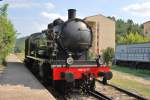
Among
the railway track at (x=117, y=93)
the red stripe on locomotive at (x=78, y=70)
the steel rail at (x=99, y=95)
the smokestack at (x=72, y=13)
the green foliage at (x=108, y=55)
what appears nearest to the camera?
the steel rail at (x=99, y=95)

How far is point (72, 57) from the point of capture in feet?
50.7

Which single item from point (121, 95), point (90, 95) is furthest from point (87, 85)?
point (121, 95)

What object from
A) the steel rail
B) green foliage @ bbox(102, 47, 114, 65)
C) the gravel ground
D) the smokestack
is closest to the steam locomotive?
the smokestack

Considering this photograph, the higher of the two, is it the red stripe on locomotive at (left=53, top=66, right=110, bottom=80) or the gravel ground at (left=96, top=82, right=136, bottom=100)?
the red stripe on locomotive at (left=53, top=66, right=110, bottom=80)

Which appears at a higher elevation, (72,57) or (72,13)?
(72,13)

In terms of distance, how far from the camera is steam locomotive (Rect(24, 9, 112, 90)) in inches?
551

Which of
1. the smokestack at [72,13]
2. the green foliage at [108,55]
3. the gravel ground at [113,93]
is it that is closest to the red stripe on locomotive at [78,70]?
the gravel ground at [113,93]

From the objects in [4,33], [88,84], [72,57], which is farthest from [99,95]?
[4,33]

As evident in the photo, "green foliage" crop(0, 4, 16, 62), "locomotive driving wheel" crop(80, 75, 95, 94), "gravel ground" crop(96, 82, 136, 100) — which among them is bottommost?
"gravel ground" crop(96, 82, 136, 100)

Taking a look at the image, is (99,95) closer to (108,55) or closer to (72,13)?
(72,13)

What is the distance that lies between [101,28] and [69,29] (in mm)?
61063

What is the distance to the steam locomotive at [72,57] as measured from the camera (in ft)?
45.9

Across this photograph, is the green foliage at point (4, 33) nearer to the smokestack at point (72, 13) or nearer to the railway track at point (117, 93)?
the smokestack at point (72, 13)

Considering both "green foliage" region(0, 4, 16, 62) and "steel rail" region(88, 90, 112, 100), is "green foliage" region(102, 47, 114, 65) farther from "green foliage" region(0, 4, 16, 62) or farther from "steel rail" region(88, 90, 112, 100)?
"steel rail" region(88, 90, 112, 100)
